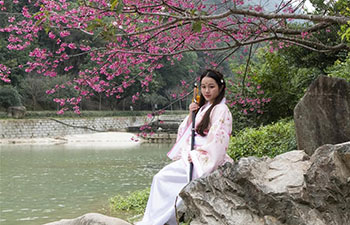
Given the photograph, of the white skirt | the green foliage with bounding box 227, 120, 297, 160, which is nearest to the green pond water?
the green foliage with bounding box 227, 120, 297, 160

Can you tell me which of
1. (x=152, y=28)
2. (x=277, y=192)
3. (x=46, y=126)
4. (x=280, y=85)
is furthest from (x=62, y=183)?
(x=46, y=126)

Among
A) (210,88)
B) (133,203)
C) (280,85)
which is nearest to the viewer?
(210,88)

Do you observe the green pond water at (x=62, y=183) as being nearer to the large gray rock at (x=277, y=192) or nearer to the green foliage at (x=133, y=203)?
the green foliage at (x=133, y=203)

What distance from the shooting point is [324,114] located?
3.77 meters

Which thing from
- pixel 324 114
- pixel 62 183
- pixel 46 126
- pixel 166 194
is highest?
pixel 324 114

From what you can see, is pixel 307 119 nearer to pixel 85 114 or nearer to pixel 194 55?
pixel 85 114

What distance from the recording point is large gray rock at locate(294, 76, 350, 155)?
3.69 metres

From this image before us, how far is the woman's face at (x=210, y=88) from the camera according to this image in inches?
119

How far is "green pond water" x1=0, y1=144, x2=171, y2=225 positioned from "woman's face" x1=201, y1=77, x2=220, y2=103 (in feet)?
11.3

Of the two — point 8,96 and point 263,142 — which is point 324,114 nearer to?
point 263,142

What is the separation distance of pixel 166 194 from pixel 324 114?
1.88m

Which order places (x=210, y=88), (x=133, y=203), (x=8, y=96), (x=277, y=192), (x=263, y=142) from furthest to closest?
(x=8, y=96) → (x=263, y=142) → (x=133, y=203) → (x=210, y=88) → (x=277, y=192)

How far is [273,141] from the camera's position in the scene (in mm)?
5945

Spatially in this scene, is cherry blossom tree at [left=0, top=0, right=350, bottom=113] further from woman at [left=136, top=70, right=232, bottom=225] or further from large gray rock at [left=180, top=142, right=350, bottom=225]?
large gray rock at [left=180, top=142, right=350, bottom=225]
